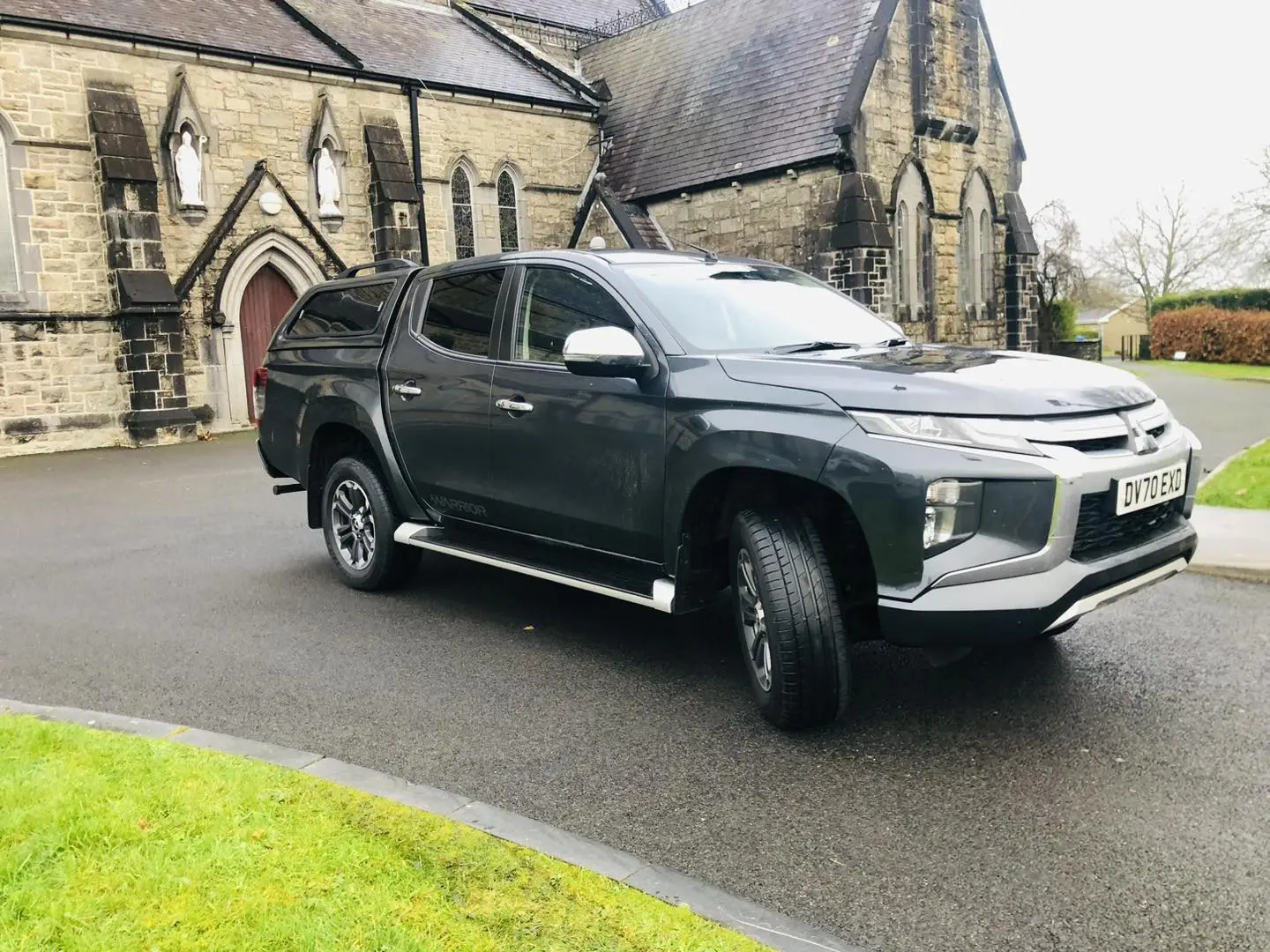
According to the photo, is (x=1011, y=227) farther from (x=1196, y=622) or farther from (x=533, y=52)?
(x=1196, y=622)

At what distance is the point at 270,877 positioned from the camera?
2908 mm

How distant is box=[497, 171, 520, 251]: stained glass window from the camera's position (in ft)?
75.6

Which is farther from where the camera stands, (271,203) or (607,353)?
(271,203)

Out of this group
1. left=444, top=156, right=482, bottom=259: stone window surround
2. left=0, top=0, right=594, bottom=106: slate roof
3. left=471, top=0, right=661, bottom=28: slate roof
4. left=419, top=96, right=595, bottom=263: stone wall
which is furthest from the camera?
left=471, top=0, right=661, bottom=28: slate roof

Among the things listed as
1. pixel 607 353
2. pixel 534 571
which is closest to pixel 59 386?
pixel 534 571

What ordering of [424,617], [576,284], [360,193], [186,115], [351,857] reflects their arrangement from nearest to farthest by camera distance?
[351,857]
[576,284]
[424,617]
[186,115]
[360,193]

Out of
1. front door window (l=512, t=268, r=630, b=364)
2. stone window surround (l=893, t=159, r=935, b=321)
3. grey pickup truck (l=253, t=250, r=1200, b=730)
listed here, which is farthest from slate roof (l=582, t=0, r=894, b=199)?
front door window (l=512, t=268, r=630, b=364)

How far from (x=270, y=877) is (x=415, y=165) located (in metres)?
20.0

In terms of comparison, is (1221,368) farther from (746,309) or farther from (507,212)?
(746,309)

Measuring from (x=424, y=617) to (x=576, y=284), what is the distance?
2.20 m

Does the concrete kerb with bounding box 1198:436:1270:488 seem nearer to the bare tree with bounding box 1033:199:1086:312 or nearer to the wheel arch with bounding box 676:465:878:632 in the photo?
the wheel arch with bounding box 676:465:878:632

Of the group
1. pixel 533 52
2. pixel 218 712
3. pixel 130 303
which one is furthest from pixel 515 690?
pixel 533 52

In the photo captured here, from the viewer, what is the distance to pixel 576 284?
5.10 metres

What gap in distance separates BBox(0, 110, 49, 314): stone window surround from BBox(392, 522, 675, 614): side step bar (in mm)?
13726
